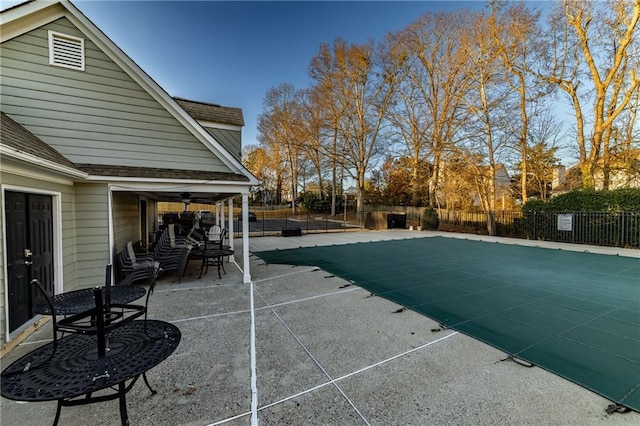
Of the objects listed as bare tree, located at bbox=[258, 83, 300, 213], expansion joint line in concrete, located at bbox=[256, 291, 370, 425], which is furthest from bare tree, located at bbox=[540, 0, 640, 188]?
bare tree, located at bbox=[258, 83, 300, 213]

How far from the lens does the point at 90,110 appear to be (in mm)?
5168

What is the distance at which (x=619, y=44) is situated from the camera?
11836 mm

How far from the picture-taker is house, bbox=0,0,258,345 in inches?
152

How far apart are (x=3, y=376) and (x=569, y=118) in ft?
64.9

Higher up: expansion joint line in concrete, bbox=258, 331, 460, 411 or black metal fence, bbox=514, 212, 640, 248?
black metal fence, bbox=514, 212, 640, 248

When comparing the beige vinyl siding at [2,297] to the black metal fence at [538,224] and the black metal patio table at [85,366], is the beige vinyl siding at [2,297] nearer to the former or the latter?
the black metal patio table at [85,366]

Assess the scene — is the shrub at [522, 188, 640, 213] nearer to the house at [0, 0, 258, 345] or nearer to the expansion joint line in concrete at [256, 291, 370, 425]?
the house at [0, 0, 258, 345]

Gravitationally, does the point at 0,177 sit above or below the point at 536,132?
below

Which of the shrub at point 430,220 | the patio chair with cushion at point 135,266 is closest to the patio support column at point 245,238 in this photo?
the patio chair with cushion at point 135,266

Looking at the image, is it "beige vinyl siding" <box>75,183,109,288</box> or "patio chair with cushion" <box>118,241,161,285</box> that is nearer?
"beige vinyl siding" <box>75,183,109,288</box>

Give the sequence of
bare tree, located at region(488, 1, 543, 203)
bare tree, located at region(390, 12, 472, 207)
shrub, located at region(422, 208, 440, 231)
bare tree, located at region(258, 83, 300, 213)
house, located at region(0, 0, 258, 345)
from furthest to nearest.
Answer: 1. bare tree, located at region(258, 83, 300, 213)
2. shrub, located at region(422, 208, 440, 231)
3. bare tree, located at region(390, 12, 472, 207)
4. bare tree, located at region(488, 1, 543, 203)
5. house, located at region(0, 0, 258, 345)

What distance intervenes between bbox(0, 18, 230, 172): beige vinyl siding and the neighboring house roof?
4.75ft

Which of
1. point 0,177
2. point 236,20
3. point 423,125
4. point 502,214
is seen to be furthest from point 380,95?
point 0,177

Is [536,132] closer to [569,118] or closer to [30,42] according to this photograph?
[569,118]
